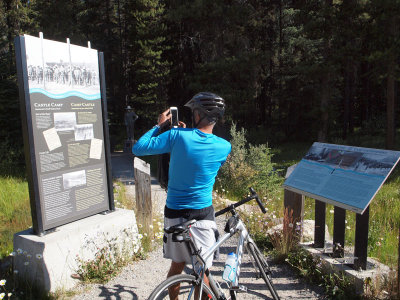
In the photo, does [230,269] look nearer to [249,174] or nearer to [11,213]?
[11,213]

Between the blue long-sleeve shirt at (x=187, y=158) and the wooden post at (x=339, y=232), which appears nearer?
the blue long-sleeve shirt at (x=187, y=158)

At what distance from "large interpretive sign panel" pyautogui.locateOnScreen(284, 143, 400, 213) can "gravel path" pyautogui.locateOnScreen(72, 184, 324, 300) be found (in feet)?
3.41

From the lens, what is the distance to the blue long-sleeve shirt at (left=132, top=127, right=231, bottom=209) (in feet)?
8.69

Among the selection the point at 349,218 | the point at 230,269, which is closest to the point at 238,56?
the point at 349,218

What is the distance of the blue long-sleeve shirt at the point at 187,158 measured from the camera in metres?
2.65

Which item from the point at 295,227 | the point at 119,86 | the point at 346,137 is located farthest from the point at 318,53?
the point at 295,227

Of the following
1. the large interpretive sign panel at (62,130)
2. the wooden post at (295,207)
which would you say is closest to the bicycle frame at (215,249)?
the wooden post at (295,207)

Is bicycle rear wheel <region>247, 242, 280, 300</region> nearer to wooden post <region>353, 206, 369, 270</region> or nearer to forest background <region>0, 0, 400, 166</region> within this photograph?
wooden post <region>353, 206, 369, 270</region>

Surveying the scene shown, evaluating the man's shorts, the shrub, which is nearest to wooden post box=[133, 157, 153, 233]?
the man's shorts

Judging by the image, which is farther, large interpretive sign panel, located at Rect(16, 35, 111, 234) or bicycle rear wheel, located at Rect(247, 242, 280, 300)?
large interpretive sign panel, located at Rect(16, 35, 111, 234)

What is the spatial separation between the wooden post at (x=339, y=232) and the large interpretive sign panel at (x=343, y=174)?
382mm

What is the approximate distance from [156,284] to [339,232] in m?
2.18

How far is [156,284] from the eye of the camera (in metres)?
3.94

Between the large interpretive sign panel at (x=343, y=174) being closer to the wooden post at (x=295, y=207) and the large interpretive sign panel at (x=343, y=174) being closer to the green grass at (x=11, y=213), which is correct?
the wooden post at (x=295, y=207)
